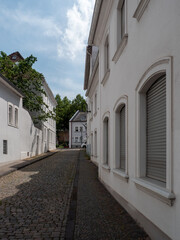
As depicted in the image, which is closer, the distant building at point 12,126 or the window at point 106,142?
the window at point 106,142

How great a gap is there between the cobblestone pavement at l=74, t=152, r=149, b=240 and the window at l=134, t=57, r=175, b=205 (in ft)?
2.59

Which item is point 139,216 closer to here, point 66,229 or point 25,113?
point 66,229

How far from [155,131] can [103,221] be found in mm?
2065

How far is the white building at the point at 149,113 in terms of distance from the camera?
11.8 ft

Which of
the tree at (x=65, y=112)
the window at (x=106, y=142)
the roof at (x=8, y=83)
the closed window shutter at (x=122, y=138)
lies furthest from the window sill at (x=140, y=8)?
the tree at (x=65, y=112)

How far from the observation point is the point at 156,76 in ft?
14.7

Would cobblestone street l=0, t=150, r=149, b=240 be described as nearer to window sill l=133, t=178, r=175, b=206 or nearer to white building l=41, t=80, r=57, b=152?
window sill l=133, t=178, r=175, b=206

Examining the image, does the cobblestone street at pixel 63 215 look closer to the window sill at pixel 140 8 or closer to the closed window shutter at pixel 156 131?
the closed window shutter at pixel 156 131

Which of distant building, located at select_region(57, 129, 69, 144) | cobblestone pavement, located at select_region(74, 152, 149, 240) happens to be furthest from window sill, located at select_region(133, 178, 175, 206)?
distant building, located at select_region(57, 129, 69, 144)

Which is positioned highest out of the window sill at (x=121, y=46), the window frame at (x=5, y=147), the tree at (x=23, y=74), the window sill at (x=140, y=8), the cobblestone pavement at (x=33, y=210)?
the tree at (x=23, y=74)

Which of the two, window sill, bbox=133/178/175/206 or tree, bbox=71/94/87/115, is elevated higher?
tree, bbox=71/94/87/115

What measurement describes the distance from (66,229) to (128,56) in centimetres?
404

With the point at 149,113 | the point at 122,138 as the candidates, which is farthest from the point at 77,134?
the point at 149,113

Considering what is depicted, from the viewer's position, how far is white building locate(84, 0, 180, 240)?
11.8ft
